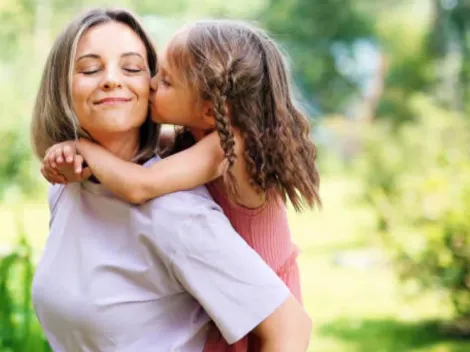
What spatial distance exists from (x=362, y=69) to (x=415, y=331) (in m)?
10.4

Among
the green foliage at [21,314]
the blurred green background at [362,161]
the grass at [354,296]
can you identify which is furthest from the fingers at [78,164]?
the grass at [354,296]

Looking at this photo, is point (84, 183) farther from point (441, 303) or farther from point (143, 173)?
point (441, 303)

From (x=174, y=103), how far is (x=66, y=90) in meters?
0.17

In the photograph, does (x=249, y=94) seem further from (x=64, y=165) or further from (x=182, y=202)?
(x=64, y=165)

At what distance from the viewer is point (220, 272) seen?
47.9 inches

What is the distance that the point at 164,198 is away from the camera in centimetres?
126

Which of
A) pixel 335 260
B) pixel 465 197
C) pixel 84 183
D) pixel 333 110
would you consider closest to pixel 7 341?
pixel 84 183

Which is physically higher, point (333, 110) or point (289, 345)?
point (289, 345)

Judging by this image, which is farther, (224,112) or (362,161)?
(362,161)

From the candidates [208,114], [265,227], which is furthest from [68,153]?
[265,227]

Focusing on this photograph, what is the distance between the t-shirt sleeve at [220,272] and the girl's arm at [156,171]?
5 cm

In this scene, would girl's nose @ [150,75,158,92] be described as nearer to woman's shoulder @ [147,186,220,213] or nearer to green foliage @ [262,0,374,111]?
woman's shoulder @ [147,186,220,213]

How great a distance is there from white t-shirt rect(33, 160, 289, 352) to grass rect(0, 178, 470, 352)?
11.8ft

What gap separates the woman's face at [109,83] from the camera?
4.29ft
